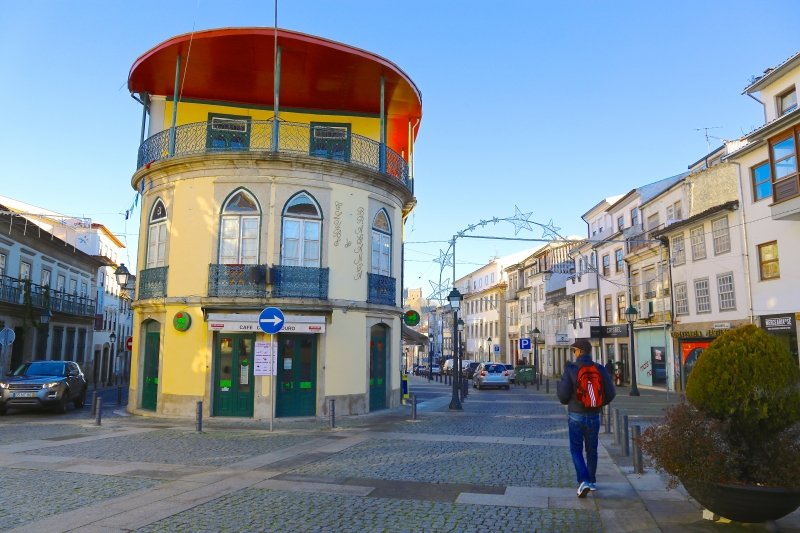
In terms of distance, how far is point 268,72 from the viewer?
58.6 feet

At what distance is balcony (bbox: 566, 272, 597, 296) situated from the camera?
4076 centimetres

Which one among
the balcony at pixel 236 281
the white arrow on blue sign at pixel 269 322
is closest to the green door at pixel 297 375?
the balcony at pixel 236 281

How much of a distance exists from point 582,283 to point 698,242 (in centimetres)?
1360

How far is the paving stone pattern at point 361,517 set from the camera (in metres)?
6.31

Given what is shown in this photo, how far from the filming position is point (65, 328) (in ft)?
125

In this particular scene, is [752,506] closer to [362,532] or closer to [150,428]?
[362,532]

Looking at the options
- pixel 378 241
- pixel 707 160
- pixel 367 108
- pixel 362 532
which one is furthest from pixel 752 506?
pixel 707 160

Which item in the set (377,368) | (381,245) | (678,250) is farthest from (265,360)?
(678,250)

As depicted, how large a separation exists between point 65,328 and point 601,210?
35861mm

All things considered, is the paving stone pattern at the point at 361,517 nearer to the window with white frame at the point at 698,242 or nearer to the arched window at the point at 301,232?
the arched window at the point at 301,232

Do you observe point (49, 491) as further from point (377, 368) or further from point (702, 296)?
point (702, 296)

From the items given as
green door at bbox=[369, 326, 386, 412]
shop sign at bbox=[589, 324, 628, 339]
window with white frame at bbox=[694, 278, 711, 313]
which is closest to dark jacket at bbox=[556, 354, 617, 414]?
green door at bbox=[369, 326, 386, 412]

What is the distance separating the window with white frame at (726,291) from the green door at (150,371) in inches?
904

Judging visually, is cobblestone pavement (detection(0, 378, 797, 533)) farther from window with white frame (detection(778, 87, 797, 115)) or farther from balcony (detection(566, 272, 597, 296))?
balcony (detection(566, 272, 597, 296))
